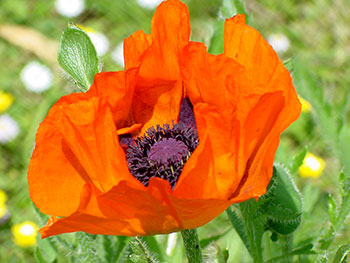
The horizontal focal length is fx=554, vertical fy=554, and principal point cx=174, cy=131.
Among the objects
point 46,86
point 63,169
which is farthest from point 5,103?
point 63,169

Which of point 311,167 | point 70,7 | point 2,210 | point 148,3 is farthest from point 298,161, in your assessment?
point 70,7

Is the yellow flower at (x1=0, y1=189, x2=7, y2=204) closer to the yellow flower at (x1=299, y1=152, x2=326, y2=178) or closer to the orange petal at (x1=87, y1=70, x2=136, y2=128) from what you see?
the yellow flower at (x1=299, y1=152, x2=326, y2=178)

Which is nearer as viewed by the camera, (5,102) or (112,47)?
(5,102)

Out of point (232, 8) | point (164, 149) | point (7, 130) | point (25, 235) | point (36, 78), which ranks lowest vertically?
point (164, 149)

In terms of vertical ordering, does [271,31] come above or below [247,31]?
above

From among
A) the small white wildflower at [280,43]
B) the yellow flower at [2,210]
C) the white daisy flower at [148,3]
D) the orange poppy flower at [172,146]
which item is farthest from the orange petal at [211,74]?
the white daisy flower at [148,3]

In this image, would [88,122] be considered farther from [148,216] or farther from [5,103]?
[5,103]

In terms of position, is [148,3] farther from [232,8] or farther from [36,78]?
[232,8]
